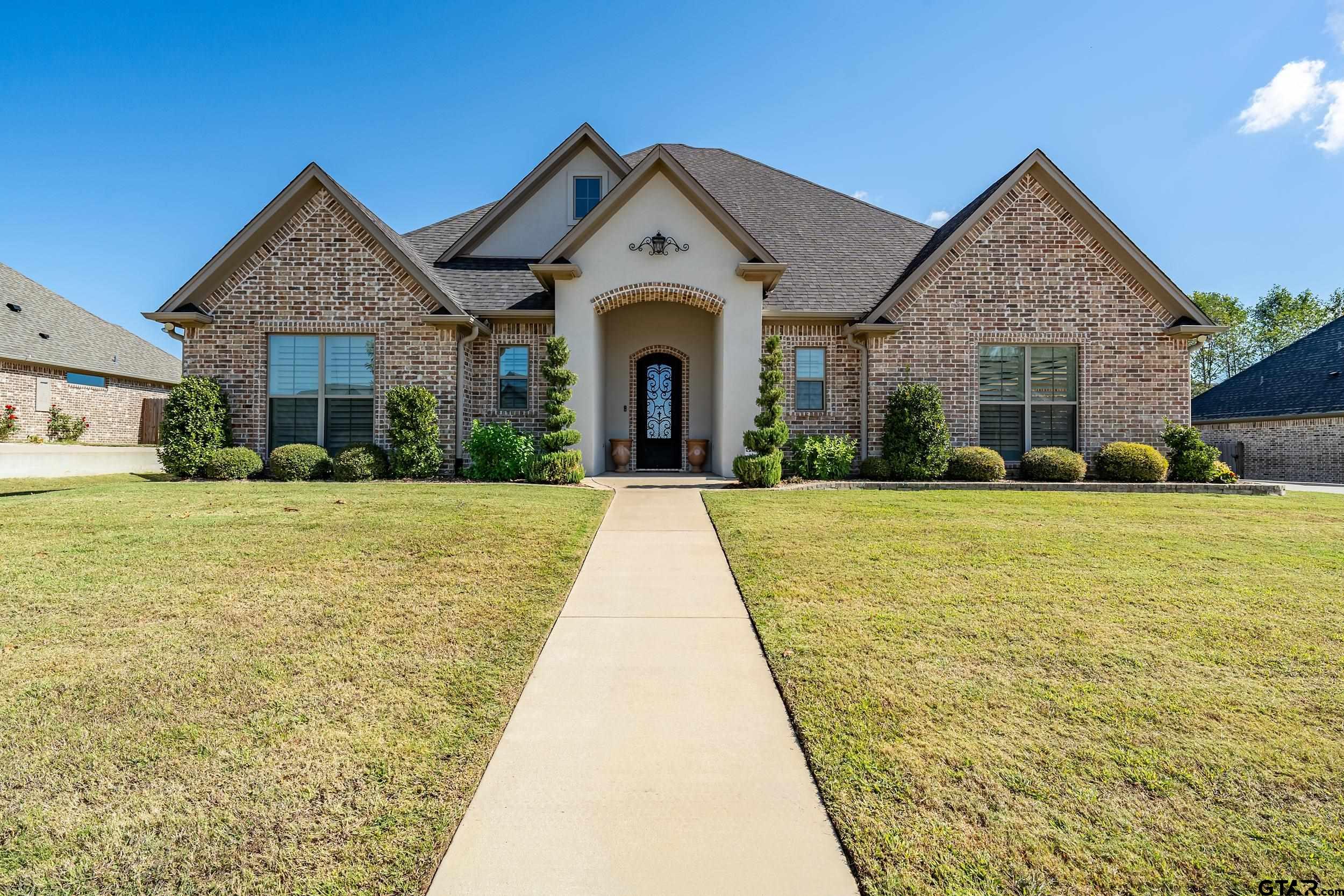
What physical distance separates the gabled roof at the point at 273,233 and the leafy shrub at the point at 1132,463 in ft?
45.4

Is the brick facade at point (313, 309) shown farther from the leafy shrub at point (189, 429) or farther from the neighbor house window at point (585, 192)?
the neighbor house window at point (585, 192)

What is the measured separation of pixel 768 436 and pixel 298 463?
9242mm

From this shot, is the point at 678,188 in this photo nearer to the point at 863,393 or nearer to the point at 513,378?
the point at 513,378

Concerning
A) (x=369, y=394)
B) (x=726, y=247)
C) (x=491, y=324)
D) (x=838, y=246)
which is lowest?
(x=369, y=394)

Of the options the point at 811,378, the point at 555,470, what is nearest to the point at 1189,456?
the point at 811,378

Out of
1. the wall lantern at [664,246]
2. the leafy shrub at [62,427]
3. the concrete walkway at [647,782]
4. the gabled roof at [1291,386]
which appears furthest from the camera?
the leafy shrub at [62,427]

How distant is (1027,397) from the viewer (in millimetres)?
13602

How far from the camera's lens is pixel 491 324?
14.0 metres

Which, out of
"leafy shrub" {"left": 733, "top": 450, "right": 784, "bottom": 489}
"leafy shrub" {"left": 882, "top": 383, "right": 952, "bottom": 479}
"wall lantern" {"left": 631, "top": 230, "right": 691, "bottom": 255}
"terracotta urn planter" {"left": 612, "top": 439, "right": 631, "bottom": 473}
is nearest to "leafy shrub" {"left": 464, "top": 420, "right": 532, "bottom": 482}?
"terracotta urn planter" {"left": 612, "top": 439, "right": 631, "bottom": 473}

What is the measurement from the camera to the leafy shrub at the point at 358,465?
1184 cm

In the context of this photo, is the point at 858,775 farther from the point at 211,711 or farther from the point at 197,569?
the point at 197,569

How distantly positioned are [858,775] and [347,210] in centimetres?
1402

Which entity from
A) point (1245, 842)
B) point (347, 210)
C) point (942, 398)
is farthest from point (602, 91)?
point (1245, 842)

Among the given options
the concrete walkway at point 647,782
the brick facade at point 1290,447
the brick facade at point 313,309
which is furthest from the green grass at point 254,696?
the brick facade at point 1290,447
